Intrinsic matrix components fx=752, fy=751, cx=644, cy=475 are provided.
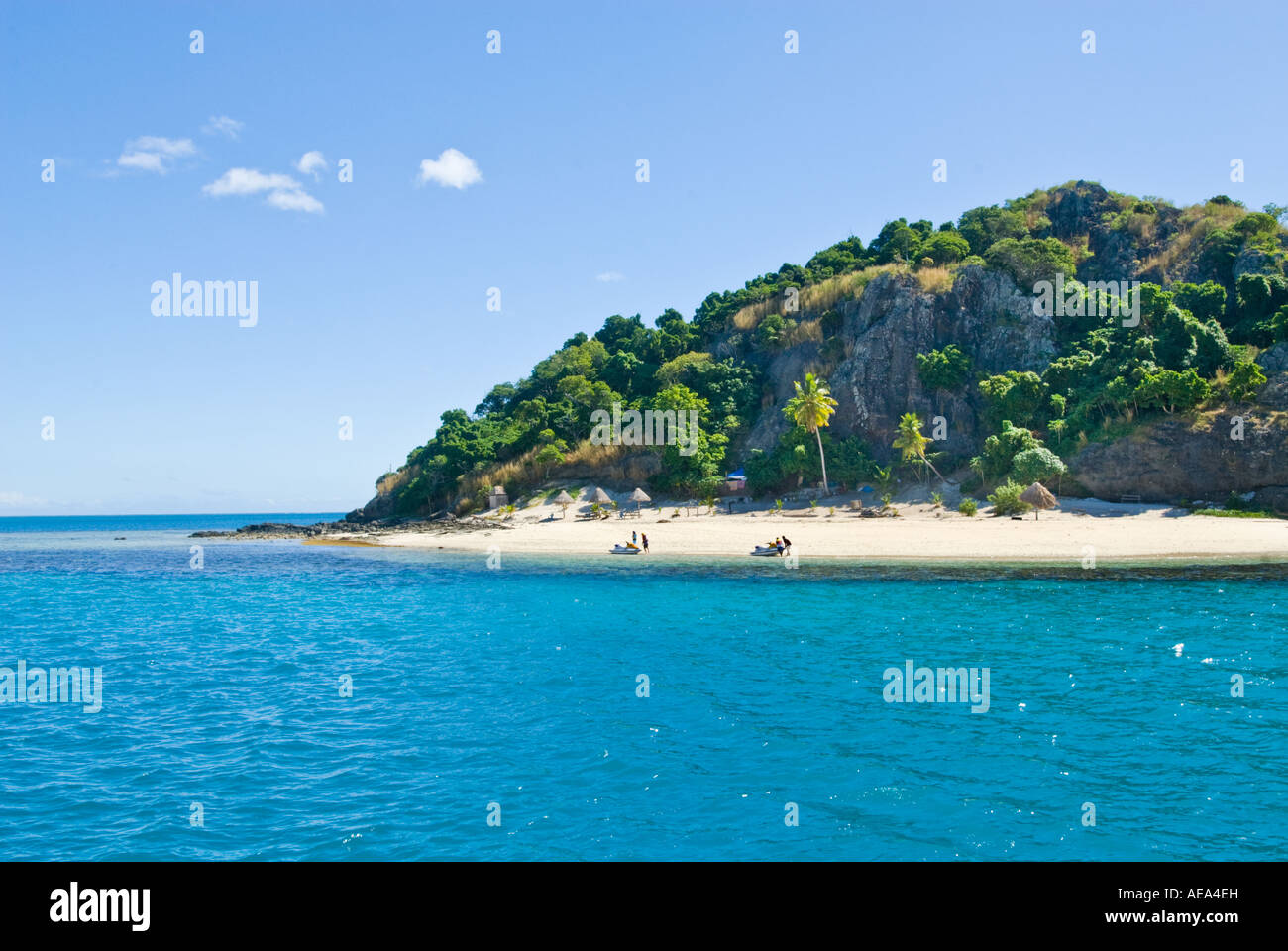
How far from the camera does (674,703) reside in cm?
1602

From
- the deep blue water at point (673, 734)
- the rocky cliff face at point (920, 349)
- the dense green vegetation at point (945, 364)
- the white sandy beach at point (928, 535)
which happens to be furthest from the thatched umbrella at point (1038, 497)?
the deep blue water at point (673, 734)

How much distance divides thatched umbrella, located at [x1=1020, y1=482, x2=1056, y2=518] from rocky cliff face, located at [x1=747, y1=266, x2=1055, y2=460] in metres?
15.3

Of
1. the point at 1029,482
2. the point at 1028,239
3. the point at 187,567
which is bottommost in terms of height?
the point at 187,567

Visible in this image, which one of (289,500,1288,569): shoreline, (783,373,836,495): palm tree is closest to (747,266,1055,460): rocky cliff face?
(783,373,836,495): palm tree

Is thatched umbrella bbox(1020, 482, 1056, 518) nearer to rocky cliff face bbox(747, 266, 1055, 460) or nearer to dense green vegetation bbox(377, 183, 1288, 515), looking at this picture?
dense green vegetation bbox(377, 183, 1288, 515)

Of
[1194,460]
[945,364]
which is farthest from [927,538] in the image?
[945,364]

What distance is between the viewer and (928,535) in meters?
43.9

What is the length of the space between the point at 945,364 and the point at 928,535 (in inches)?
1028

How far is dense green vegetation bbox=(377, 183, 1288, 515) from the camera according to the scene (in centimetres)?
A: 5225

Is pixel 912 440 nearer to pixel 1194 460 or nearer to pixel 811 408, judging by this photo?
pixel 811 408
